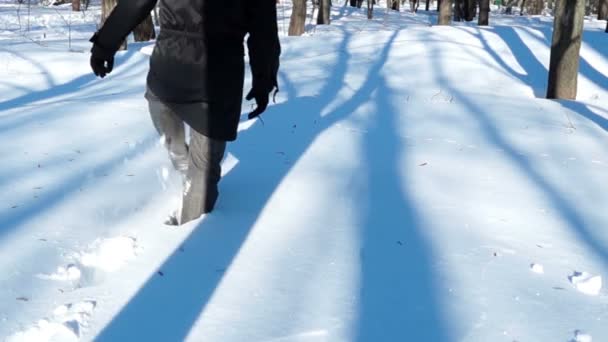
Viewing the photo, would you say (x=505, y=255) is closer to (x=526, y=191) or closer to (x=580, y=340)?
(x=580, y=340)

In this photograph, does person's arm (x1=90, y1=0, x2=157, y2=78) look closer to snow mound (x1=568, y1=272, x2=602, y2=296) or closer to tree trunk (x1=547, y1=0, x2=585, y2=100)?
snow mound (x1=568, y1=272, x2=602, y2=296)

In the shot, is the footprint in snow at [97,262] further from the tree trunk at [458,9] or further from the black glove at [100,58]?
the tree trunk at [458,9]

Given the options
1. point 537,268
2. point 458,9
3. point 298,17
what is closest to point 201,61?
point 537,268

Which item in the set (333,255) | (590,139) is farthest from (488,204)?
(590,139)

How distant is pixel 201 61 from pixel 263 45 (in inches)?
11.3

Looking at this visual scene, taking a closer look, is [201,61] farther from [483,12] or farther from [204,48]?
[483,12]

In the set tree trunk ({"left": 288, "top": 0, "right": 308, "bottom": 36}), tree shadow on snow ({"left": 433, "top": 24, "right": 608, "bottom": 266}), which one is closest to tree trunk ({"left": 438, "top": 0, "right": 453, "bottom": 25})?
tree trunk ({"left": 288, "top": 0, "right": 308, "bottom": 36})

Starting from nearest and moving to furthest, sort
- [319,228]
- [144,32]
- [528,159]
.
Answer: [319,228] → [528,159] → [144,32]

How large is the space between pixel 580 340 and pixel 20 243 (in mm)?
2185

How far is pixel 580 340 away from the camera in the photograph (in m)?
1.92

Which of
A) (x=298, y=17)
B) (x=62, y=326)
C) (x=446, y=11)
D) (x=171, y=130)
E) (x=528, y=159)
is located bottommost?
(x=62, y=326)

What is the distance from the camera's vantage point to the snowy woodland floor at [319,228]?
2021mm

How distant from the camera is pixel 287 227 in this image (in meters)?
2.80

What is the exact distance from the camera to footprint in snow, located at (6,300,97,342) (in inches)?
73.7
